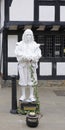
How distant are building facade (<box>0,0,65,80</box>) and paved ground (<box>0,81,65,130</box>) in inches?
50.9

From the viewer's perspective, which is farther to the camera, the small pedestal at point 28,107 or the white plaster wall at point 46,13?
the white plaster wall at point 46,13

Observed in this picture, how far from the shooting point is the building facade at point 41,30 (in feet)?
48.6

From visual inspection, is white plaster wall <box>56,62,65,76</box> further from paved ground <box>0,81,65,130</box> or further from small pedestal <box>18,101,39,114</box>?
small pedestal <box>18,101,39,114</box>

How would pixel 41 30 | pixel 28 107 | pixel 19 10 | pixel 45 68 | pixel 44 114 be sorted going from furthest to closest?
pixel 45 68, pixel 41 30, pixel 19 10, pixel 44 114, pixel 28 107

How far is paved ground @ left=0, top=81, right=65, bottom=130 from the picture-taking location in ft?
Result: 26.8

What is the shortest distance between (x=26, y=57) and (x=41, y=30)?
5720mm

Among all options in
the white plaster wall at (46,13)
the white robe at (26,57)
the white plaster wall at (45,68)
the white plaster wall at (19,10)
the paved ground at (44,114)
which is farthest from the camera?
the white plaster wall at (45,68)

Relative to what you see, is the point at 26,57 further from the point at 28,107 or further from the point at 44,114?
the point at 44,114

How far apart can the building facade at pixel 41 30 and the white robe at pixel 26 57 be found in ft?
16.5

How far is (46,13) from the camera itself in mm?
14938

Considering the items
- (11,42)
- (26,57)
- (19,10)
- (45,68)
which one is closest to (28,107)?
(26,57)

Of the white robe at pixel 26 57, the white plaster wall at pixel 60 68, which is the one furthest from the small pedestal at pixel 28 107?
the white plaster wall at pixel 60 68

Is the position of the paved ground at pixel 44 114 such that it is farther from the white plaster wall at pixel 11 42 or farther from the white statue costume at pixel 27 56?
the white plaster wall at pixel 11 42

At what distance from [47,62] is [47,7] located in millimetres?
2312
